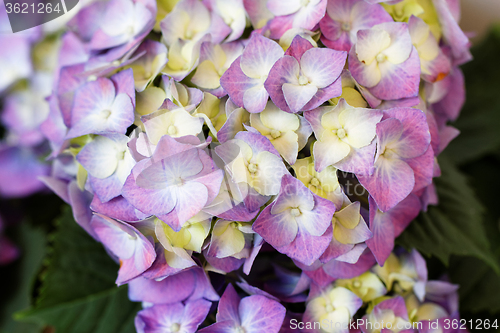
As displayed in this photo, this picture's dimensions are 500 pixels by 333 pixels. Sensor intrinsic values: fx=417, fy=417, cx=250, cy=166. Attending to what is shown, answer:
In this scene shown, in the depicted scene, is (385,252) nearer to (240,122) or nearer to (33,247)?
(240,122)

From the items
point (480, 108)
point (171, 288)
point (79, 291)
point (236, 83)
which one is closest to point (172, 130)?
point (236, 83)

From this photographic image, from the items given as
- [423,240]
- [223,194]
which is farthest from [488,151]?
[223,194]

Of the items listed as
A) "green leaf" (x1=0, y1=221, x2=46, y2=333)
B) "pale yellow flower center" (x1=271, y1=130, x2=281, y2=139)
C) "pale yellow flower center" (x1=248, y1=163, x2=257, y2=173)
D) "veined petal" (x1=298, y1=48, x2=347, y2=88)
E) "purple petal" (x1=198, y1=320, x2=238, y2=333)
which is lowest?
"green leaf" (x1=0, y1=221, x2=46, y2=333)

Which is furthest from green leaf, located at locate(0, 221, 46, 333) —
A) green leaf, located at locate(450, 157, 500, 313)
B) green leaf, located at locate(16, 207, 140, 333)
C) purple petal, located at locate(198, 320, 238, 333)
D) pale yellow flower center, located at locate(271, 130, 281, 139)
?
green leaf, located at locate(450, 157, 500, 313)

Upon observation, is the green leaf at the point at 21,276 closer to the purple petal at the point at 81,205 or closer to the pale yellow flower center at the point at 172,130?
the purple petal at the point at 81,205

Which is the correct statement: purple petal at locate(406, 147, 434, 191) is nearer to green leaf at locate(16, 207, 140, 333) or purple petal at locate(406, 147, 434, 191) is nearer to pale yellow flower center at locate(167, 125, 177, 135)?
pale yellow flower center at locate(167, 125, 177, 135)

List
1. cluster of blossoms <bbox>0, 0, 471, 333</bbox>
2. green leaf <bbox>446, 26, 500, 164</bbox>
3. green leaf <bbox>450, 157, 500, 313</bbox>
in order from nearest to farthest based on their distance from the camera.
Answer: cluster of blossoms <bbox>0, 0, 471, 333</bbox> < green leaf <bbox>450, 157, 500, 313</bbox> < green leaf <bbox>446, 26, 500, 164</bbox>

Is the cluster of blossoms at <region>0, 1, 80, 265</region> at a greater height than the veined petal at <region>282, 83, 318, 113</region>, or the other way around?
the veined petal at <region>282, 83, 318, 113</region>
